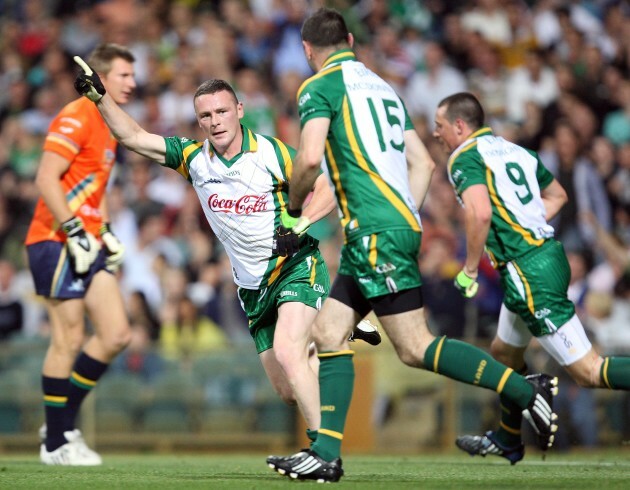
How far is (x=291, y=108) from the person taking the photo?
16.0m

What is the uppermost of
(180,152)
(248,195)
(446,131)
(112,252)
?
(446,131)

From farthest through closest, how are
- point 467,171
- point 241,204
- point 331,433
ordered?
point 467,171 → point 241,204 → point 331,433

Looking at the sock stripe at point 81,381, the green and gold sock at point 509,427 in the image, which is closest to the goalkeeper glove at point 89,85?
the sock stripe at point 81,381

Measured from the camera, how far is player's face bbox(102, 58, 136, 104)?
926cm

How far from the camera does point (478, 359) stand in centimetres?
699

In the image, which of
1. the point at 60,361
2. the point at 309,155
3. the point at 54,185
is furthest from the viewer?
the point at 60,361

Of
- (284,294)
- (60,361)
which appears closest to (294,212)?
(284,294)

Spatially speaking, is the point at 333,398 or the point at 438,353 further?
the point at 438,353

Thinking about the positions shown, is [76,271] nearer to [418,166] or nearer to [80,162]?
[80,162]

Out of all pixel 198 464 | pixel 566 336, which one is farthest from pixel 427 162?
pixel 198 464

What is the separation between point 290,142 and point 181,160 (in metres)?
7.89

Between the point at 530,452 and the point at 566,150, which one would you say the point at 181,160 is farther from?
the point at 566,150

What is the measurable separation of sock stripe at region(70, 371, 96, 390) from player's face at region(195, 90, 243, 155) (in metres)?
2.62

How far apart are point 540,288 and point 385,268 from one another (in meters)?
1.90
